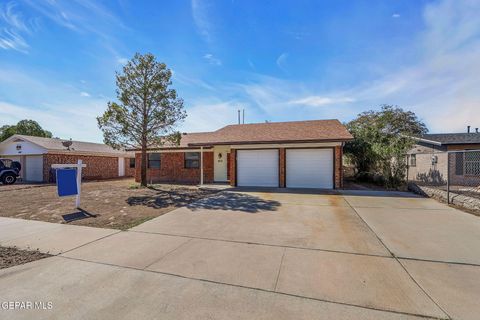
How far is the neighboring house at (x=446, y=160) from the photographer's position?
1431 cm

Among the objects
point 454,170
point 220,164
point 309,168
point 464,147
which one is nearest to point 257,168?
point 309,168

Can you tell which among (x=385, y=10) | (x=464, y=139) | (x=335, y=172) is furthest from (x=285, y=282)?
(x=464, y=139)

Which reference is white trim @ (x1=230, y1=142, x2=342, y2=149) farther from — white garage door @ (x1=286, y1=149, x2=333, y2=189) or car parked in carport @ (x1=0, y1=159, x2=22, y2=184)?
car parked in carport @ (x1=0, y1=159, x2=22, y2=184)

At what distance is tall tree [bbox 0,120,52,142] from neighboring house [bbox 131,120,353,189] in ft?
128

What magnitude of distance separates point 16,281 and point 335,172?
1263cm

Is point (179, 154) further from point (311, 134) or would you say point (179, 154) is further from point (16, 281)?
point (16, 281)

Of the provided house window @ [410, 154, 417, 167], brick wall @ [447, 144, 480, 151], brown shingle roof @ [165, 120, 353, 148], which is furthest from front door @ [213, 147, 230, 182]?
brick wall @ [447, 144, 480, 151]

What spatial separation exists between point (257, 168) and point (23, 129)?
47.8m

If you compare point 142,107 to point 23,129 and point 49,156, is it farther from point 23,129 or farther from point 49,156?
point 23,129

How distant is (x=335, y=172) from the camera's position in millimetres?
12570

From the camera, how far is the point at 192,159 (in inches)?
661

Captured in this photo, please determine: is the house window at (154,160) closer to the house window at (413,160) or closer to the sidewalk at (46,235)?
the sidewalk at (46,235)

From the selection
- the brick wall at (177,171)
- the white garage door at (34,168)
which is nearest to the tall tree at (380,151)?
the brick wall at (177,171)

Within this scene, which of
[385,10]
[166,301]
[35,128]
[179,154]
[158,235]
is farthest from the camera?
[35,128]
